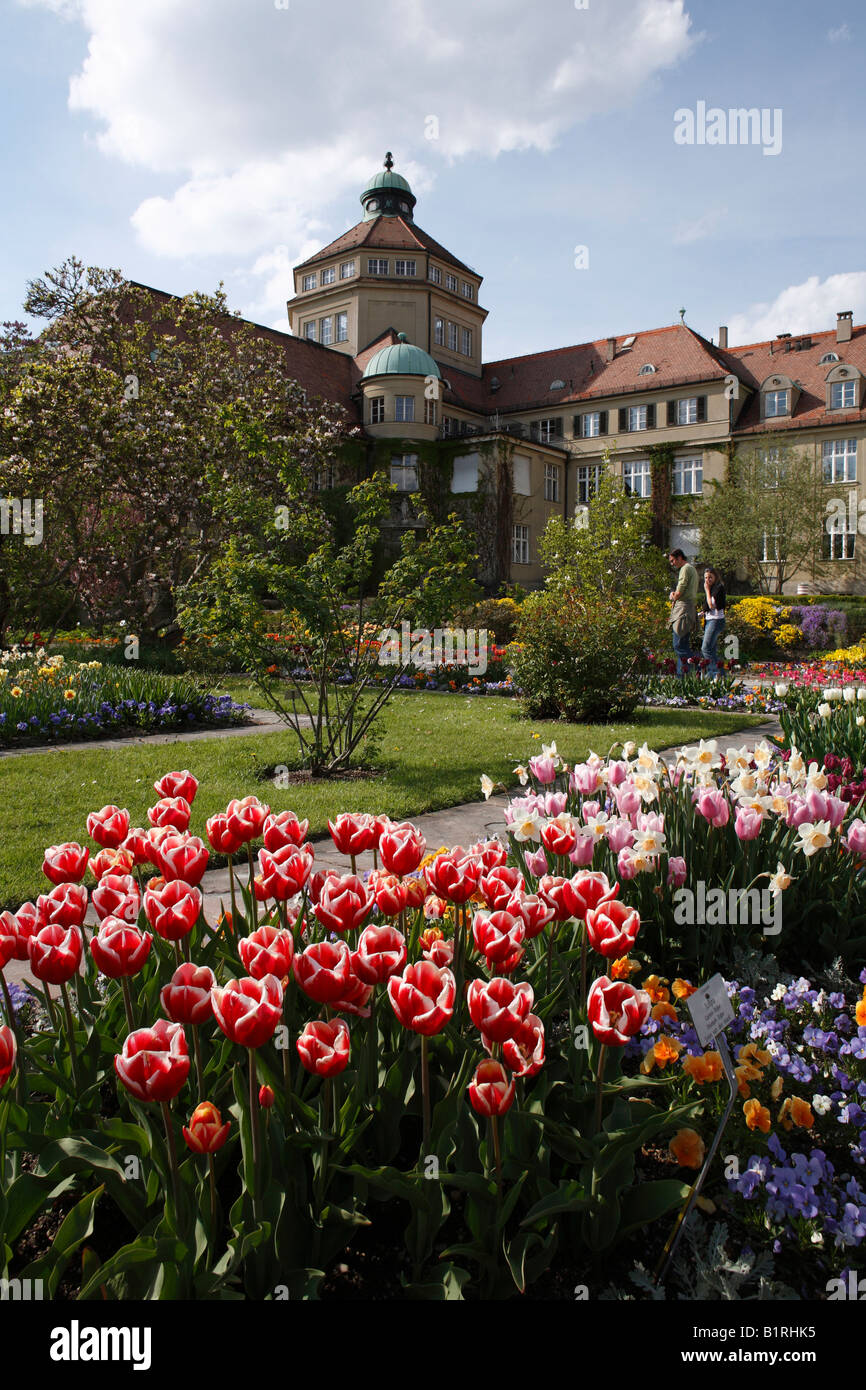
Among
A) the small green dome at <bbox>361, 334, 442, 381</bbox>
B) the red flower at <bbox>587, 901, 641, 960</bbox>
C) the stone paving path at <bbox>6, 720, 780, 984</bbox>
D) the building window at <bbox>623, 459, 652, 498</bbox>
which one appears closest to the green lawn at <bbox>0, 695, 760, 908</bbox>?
the stone paving path at <bbox>6, 720, 780, 984</bbox>

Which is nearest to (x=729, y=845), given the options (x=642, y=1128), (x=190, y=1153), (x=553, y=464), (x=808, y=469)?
(x=642, y=1128)

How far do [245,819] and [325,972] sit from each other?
81 centimetres

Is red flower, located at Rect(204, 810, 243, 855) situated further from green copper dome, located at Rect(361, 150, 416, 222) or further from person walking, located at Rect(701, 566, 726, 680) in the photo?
green copper dome, located at Rect(361, 150, 416, 222)

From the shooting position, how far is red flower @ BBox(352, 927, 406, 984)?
1.62m

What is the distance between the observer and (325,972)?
1501 mm

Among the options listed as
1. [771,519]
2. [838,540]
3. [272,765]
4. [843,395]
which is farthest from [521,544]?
[272,765]

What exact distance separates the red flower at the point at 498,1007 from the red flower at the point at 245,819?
928mm

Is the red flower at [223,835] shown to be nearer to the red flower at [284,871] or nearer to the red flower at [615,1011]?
the red flower at [284,871]

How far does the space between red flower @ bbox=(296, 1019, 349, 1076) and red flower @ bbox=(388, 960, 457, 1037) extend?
11 centimetres

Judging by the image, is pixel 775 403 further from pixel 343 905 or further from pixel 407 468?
pixel 343 905

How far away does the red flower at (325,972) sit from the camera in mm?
1511
